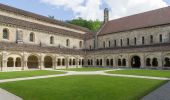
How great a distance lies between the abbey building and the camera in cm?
3275

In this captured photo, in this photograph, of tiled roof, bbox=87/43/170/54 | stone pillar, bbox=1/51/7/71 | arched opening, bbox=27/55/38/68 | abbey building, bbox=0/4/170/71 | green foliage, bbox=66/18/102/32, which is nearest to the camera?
stone pillar, bbox=1/51/7/71

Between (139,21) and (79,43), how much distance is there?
15326 millimetres

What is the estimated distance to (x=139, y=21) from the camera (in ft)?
137

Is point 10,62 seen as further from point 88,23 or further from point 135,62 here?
point 88,23

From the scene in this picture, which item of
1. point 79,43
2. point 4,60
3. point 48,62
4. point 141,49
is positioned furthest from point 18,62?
point 141,49

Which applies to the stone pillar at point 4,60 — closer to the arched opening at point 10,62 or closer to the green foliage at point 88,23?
the arched opening at point 10,62

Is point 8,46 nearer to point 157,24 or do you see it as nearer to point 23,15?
point 23,15

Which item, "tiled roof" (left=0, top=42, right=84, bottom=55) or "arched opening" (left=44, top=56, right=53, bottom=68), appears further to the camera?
"arched opening" (left=44, top=56, right=53, bottom=68)

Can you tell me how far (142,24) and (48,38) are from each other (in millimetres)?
18702

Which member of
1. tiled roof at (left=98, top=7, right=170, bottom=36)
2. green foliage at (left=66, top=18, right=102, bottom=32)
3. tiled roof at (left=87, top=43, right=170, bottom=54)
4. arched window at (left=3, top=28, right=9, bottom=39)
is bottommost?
tiled roof at (left=87, top=43, right=170, bottom=54)

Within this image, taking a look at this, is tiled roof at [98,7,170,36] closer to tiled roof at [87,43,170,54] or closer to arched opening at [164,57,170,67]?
tiled roof at [87,43,170,54]

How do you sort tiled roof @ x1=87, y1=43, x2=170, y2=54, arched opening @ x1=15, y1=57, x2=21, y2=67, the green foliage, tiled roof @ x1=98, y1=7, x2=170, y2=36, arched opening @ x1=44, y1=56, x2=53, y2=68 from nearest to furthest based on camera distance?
arched opening @ x1=15, y1=57, x2=21, y2=67 < tiled roof @ x1=87, y1=43, x2=170, y2=54 < arched opening @ x1=44, y1=56, x2=53, y2=68 < tiled roof @ x1=98, y1=7, x2=170, y2=36 < the green foliage

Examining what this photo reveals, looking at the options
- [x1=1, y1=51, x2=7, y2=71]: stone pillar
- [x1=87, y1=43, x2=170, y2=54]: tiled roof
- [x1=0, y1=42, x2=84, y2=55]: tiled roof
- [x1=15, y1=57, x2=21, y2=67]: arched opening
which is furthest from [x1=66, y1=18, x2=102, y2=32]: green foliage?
[x1=1, y1=51, x2=7, y2=71]: stone pillar

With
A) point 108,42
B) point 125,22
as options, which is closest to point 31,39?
point 108,42
